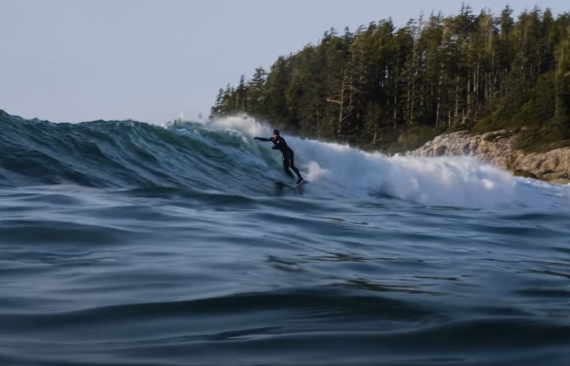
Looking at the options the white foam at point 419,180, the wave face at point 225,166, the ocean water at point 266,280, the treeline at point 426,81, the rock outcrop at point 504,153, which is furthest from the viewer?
the treeline at point 426,81

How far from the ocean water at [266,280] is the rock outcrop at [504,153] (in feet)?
118

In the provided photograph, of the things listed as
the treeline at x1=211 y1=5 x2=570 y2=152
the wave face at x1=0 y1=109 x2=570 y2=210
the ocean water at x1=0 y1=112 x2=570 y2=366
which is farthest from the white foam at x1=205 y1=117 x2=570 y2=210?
the treeline at x1=211 y1=5 x2=570 y2=152

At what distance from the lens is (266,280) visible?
495cm

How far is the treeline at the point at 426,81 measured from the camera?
201 feet

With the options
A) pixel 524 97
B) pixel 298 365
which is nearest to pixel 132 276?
pixel 298 365

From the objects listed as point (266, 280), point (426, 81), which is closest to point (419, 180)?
point (266, 280)

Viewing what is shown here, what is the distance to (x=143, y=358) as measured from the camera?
10.8 ft

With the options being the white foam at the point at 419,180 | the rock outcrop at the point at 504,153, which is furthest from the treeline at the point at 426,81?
the white foam at the point at 419,180

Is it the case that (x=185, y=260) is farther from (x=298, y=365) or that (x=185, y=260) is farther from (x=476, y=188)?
(x=476, y=188)

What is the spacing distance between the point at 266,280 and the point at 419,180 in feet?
47.4

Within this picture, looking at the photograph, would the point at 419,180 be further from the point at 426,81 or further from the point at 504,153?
the point at 426,81

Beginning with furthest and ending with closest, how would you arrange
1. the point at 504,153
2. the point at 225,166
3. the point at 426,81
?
the point at 426,81, the point at 504,153, the point at 225,166

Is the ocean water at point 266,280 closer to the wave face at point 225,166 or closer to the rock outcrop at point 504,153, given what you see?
the wave face at point 225,166

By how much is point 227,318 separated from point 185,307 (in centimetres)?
29
